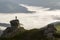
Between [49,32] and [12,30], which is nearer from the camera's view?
[49,32]

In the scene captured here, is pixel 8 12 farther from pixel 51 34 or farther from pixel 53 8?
pixel 51 34

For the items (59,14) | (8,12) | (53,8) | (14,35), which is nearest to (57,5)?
(53,8)

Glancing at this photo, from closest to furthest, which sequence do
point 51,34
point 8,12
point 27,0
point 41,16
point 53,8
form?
point 51,34 → point 41,16 → point 8,12 → point 53,8 → point 27,0

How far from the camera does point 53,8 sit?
5941cm

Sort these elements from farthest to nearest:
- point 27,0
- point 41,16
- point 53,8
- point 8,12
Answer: point 27,0
point 53,8
point 8,12
point 41,16

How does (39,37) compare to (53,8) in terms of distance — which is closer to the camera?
(39,37)

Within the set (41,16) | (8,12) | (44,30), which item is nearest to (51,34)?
(44,30)

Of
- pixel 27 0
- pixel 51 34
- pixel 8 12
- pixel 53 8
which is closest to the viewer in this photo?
pixel 51 34

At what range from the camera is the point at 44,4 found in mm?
62906

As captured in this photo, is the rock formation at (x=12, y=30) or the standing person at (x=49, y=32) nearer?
the standing person at (x=49, y=32)

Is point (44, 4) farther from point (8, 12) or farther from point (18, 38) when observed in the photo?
point (18, 38)

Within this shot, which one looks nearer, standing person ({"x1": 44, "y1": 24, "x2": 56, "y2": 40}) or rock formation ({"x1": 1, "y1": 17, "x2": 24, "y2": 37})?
standing person ({"x1": 44, "y1": 24, "x2": 56, "y2": 40})

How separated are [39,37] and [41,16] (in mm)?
37325

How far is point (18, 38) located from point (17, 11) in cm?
4337
